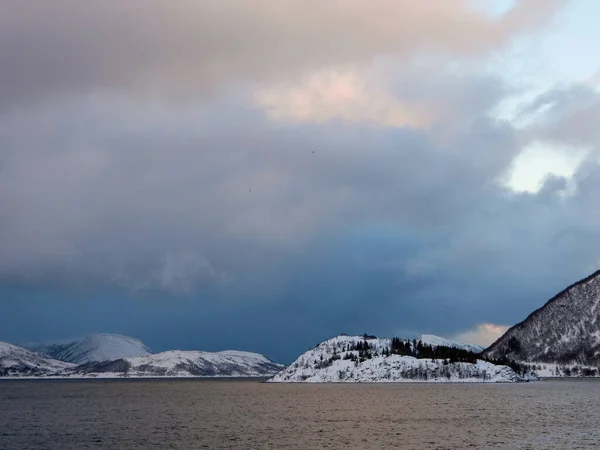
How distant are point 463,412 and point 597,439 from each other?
65399 millimetres

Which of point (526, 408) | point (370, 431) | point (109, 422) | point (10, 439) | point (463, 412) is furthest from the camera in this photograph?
point (526, 408)

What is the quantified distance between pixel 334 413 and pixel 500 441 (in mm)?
75550

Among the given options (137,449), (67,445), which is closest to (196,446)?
(137,449)

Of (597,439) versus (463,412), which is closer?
(597,439)

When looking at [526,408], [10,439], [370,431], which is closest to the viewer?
[10,439]

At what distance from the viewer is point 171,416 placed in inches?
7377

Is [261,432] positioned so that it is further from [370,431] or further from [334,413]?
[334,413]

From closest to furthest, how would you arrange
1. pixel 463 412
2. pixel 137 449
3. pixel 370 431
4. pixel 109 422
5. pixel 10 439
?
1. pixel 137 449
2. pixel 10 439
3. pixel 370 431
4. pixel 109 422
5. pixel 463 412

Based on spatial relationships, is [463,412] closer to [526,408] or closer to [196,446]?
[526,408]

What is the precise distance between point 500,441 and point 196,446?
53964 millimetres

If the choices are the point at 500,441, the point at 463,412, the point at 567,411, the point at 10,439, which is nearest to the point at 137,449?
the point at 10,439

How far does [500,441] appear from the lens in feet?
386

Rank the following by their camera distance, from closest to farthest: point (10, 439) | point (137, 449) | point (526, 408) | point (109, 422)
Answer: point (137, 449), point (10, 439), point (109, 422), point (526, 408)

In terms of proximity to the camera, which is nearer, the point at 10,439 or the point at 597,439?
the point at 597,439
